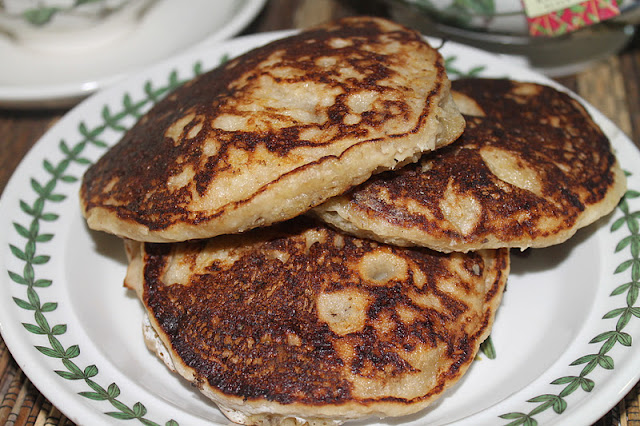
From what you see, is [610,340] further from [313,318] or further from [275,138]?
[275,138]

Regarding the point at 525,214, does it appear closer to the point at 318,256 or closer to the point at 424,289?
the point at 424,289

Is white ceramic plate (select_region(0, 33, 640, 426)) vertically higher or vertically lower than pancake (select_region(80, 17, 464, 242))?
lower

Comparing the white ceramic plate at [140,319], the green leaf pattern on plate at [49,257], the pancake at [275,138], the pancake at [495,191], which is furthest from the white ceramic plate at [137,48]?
the pancake at [495,191]

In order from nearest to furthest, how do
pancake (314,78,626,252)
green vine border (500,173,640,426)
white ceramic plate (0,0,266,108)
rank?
green vine border (500,173,640,426), pancake (314,78,626,252), white ceramic plate (0,0,266,108)

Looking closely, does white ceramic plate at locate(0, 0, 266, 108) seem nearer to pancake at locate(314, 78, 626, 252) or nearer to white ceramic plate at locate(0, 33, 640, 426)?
white ceramic plate at locate(0, 33, 640, 426)

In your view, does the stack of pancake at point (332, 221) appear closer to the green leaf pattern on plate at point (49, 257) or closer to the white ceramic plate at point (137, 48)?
the green leaf pattern on plate at point (49, 257)

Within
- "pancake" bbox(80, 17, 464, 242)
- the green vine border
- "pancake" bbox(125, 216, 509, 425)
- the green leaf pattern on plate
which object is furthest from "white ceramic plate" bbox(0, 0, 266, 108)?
the green vine border
